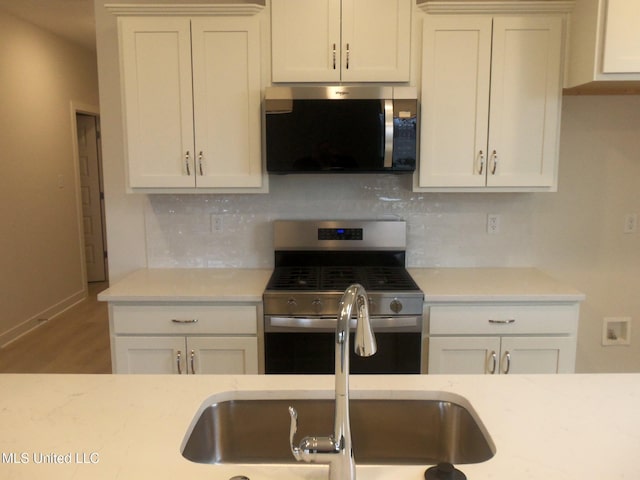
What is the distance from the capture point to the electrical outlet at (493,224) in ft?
9.29

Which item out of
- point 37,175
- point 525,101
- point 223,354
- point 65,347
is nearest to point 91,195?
point 37,175

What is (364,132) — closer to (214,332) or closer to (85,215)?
(214,332)

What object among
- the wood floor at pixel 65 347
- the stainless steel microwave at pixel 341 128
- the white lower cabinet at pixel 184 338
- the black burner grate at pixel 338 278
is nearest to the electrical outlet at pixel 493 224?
the black burner grate at pixel 338 278

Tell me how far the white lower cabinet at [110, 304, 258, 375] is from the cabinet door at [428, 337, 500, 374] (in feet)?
2.79

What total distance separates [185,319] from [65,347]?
214cm

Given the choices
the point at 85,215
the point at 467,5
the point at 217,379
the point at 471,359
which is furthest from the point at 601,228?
the point at 85,215

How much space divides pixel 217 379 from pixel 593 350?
251 cm

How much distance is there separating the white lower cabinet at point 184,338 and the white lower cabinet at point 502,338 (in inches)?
34.6

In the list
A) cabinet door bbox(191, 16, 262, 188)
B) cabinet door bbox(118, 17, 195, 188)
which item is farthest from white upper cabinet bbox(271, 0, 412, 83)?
cabinet door bbox(118, 17, 195, 188)

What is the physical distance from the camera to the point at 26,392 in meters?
1.27

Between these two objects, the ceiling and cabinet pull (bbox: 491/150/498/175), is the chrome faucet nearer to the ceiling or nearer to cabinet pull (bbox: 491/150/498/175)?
cabinet pull (bbox: 491/150/498/175)

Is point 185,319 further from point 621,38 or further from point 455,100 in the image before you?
point 621,38

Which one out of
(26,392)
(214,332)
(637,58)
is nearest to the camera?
(26,392)

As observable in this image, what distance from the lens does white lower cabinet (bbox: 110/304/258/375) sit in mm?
2316
